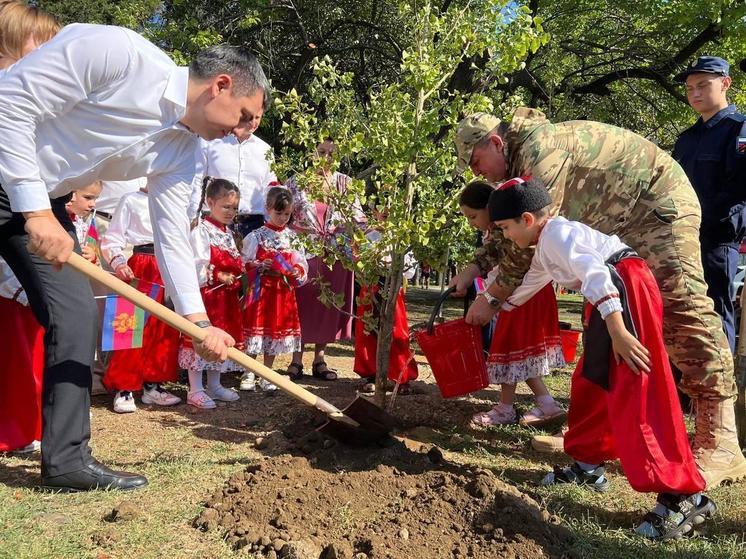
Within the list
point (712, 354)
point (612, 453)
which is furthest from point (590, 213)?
point (612, 453)

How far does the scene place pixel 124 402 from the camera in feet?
14.9

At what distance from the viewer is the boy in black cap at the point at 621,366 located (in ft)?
8.75

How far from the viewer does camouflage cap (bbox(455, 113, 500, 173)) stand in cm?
341

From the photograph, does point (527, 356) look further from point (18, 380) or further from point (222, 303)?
point (18, 380)

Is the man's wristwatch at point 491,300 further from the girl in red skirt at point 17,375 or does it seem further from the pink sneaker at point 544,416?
the girl in red skirt at point 17,375

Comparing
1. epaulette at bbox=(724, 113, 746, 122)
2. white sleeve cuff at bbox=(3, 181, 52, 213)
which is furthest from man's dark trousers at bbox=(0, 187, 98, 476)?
epaulette at bbox=(724, 113, 746, 122)

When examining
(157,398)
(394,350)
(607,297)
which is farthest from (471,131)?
(157,398)

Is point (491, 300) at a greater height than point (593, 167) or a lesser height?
lesser

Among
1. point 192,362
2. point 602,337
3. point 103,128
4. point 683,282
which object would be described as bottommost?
point 192,362

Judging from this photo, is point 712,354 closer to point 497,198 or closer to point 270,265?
point 497,198

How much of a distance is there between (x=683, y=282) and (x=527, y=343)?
140cm

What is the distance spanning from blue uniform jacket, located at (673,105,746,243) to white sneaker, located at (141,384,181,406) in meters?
3.86

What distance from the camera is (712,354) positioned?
3285 mm

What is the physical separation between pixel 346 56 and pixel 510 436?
9.58m
